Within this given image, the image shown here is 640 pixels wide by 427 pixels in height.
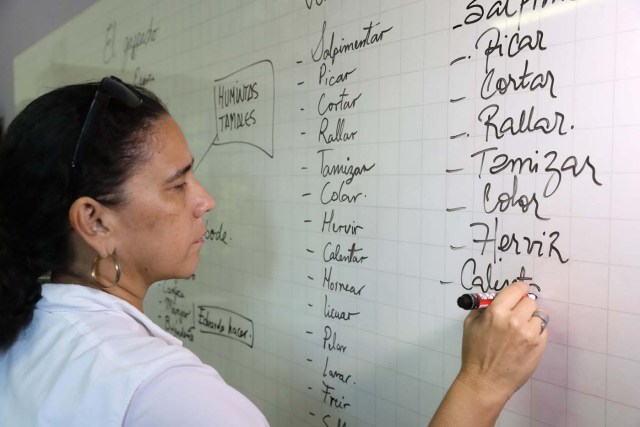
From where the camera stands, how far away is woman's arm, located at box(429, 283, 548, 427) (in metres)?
0.57

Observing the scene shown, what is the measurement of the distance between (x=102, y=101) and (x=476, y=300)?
560 millimetres

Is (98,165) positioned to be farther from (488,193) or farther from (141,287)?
(488,193)

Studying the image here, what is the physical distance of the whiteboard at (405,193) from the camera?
22.3 inches

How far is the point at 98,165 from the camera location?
0.62 m

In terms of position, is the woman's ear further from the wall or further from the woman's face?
the wall

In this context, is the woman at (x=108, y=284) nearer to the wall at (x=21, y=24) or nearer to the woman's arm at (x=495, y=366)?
the woman's arm at (x=495, y=366)

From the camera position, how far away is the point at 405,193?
0.76 m

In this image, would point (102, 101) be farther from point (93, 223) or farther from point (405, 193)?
point (405, 193)

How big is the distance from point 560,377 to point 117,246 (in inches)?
24.8

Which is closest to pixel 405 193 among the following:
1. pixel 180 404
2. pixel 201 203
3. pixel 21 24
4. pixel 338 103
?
pixel 338 103

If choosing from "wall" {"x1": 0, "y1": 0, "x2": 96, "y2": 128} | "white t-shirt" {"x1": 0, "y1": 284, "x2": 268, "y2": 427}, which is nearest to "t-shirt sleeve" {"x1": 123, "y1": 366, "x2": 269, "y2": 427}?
"white t-shirt" {"x1": 0, "y1": 284, "x2": 268, "y2": 427}

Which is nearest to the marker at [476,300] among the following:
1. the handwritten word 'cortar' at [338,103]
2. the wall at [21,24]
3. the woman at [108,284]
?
the woman at [108,284]

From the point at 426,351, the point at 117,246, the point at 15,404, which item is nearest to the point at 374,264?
the point at 426,351

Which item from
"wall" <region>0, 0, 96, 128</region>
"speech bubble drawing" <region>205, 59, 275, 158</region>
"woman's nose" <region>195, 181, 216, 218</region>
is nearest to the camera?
"woman's nose" <region>195, 181, 216, 218</region>
